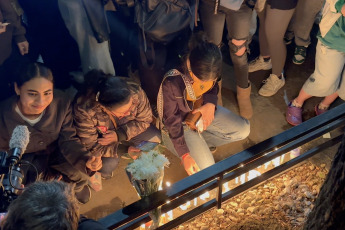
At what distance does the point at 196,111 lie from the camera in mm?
4379

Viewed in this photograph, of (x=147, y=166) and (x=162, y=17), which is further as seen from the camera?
(x=162, y=17)

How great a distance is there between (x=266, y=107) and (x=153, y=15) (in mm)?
2120

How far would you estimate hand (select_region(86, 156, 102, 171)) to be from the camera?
4141 millimetres

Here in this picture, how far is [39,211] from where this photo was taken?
6.69 ft

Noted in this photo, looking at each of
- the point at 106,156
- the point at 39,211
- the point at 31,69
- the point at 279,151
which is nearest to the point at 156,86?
the point at 106,156

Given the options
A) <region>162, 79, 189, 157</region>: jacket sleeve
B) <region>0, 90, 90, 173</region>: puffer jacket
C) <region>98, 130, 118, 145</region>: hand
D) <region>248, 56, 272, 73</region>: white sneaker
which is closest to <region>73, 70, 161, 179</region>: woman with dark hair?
<region>98, 130, 118, 145</region>: hand

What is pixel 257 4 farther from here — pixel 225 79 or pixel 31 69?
pixel 31 69

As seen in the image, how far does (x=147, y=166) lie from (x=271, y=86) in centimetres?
328

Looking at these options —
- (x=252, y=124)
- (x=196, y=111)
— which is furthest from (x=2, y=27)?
(x=252, y=124)

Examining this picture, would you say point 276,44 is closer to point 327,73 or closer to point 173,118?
point 327,73

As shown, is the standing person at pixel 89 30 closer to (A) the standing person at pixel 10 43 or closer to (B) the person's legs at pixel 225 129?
(A) the standing person at pixel 10 43

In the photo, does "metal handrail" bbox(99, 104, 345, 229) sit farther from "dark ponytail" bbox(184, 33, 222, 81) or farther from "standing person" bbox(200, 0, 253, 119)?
"standing person" bbox(200, 0, 253, 119)

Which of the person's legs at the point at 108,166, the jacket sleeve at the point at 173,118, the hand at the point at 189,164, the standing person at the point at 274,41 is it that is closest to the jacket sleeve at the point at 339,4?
the standing person at the point at 274,41

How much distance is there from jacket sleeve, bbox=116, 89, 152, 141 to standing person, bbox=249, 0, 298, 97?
6.20 feet
